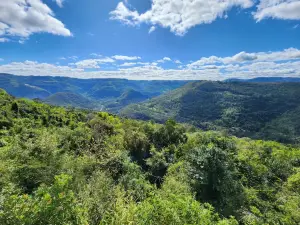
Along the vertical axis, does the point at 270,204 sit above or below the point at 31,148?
below

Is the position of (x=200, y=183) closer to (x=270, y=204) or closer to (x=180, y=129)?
(x=270, y=204)

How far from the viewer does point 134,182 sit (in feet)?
70.1

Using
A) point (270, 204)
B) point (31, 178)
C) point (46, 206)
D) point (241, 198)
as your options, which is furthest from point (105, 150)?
point (270, 204)

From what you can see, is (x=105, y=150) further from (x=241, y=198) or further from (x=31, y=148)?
(x=241, y=198)

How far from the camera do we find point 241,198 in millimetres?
24234

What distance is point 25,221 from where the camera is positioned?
7352mm

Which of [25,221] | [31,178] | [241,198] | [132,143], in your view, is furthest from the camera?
[132,143]

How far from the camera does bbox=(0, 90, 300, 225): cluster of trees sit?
884 centimetres

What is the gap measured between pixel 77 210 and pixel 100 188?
282 inches

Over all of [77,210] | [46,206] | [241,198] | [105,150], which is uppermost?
[46,206]

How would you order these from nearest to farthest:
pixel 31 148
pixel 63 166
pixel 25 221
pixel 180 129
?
pixel 25 221, pixel 63 166, pixel 31 148, pixel 180 129

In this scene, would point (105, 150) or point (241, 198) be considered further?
point (105, 150)

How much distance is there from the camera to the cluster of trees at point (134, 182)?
8.84m

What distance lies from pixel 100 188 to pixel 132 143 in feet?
74.9
